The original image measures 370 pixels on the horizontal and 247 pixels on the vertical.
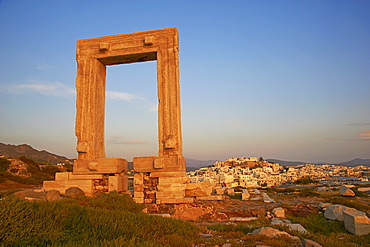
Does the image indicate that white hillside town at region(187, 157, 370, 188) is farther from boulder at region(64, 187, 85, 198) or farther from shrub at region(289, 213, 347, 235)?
shrub at region(289, 213, 347, 235)

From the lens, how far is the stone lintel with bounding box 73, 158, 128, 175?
386 inches

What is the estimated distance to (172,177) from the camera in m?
9.38

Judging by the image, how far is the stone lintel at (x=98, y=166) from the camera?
981 cm

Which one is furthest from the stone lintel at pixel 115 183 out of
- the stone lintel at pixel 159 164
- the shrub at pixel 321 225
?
the shrub at pixel 321 225

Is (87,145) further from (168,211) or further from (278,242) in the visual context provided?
(278,242)

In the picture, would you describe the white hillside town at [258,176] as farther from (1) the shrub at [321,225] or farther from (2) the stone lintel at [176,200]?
(1) the shrub at [321,225]

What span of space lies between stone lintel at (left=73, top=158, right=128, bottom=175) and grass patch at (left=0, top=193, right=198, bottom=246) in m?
4.82

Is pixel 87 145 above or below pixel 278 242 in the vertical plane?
above

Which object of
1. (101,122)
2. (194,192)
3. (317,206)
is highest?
(101,122)

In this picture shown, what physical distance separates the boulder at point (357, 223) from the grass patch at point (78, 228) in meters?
3.92

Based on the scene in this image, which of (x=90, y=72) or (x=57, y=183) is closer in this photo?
(x=57, y=183)

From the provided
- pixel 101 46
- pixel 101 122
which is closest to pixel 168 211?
pixel 101 122

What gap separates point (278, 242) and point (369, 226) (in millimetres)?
3275

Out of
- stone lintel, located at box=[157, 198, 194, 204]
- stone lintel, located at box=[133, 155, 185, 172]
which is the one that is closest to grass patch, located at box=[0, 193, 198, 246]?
stone lintel, located at box=[157, 198, 194, 204]
